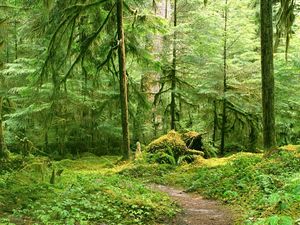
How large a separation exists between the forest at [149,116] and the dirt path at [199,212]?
0.04 meters

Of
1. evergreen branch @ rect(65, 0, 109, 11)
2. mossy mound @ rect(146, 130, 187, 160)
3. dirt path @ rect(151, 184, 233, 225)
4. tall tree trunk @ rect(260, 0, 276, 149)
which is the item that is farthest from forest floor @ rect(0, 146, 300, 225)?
evergreen branch @ rect(65, 0, 109, 11)

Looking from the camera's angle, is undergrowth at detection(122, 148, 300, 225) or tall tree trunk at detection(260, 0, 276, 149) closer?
undergrowth at detection(122, 148, 300, 225)

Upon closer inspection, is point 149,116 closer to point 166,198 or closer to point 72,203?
point 166,198

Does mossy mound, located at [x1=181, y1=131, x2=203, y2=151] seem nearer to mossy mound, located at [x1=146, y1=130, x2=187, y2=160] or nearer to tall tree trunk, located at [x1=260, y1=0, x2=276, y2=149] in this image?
mossy mound, located at [x1=146, y1=130, x2=187, y2=160]

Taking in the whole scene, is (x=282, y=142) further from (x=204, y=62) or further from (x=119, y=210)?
(x=119, y=210)

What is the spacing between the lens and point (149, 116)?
57.5 ft

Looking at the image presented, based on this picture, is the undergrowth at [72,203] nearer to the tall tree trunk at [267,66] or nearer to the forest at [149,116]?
the forest at [149,116]

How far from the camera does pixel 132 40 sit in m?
13.0

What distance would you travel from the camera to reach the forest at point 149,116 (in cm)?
631

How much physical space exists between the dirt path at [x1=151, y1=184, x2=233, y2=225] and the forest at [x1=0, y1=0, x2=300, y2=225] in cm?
4

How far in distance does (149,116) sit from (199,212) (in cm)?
1081

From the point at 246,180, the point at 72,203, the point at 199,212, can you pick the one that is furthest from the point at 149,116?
the point at 72,203

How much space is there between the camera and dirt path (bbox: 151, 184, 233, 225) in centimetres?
623

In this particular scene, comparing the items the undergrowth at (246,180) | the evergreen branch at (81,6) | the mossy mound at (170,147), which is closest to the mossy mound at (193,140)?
the mossy mound at (170,147)
